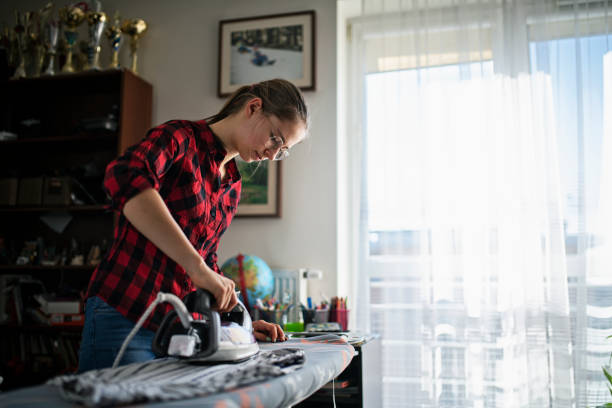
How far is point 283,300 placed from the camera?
230cm

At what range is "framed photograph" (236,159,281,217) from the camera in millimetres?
2504

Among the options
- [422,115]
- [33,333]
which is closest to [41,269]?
[33,333]

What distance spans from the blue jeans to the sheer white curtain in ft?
A: 4.95

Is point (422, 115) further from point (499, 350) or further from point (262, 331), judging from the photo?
point (262, 331)

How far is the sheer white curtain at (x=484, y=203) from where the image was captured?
2193mm

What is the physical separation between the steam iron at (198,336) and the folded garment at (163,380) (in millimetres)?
22

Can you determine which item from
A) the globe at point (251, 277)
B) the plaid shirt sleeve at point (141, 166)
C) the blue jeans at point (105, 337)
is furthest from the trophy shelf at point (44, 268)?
the plaid shirt sleeve at point (141, 166)

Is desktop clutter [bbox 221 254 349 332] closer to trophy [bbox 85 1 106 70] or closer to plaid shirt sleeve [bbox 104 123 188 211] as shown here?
plaid shirt sleeve [bbox 104 123 188 211]

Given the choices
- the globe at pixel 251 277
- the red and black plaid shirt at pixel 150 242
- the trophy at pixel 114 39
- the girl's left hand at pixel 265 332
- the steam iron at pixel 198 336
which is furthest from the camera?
the trophy at pixel 114 39

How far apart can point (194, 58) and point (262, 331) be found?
1819mm

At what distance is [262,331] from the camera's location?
1.37 metres

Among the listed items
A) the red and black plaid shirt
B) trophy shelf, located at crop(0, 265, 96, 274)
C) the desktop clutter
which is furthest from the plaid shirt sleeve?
trophy shelf, located at crop(0, 265, 96, 274)

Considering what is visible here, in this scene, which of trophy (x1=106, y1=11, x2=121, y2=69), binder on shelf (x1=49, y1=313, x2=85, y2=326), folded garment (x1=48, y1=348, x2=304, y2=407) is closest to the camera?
folded garment (x1=48, y1=348, x2=304, y2=407)

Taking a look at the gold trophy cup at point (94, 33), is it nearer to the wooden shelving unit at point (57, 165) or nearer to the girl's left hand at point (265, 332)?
the wooden shelving unit at point (57, 165)
